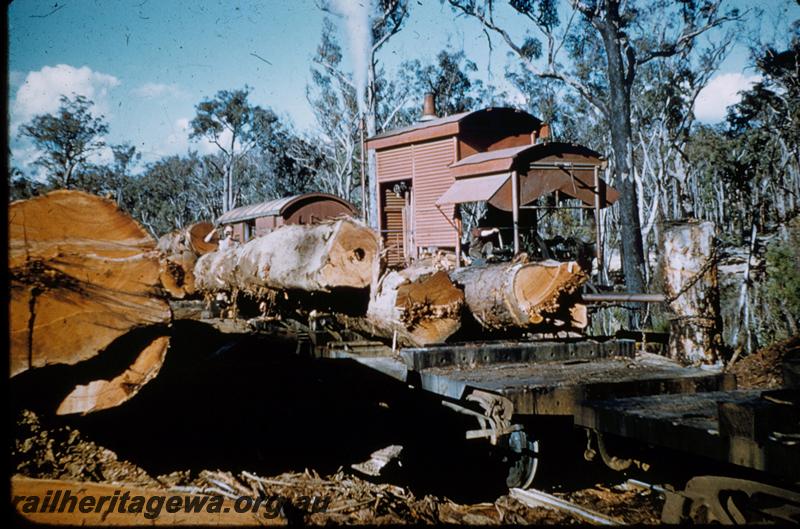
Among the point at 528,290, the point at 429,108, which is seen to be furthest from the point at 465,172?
the point at 528,290

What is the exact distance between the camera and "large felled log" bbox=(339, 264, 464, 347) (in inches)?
226

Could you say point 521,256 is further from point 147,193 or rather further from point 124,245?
point 147,193

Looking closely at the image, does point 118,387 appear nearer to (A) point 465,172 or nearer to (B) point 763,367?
(B) point 763,367

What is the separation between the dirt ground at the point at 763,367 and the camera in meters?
7.22

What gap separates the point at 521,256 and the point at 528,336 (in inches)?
41.4

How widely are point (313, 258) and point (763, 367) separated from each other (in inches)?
228

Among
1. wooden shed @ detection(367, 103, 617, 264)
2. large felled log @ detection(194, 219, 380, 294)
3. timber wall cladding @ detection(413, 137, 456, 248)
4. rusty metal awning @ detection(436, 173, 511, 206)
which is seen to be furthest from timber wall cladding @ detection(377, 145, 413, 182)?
large felled log @ detection(194, 219, 380, 294)

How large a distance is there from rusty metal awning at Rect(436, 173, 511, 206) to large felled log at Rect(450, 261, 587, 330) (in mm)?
9285

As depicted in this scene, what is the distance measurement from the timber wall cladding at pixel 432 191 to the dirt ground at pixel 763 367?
37.7ft

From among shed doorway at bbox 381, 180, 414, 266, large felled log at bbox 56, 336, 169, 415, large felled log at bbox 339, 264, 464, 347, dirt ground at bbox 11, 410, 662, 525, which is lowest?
dirt ground at bbox 11, 410, 662, 525

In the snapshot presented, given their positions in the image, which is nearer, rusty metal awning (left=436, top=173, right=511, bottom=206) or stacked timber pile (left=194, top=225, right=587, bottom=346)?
stacked timber pile (left=194, top=225, right=587, bottom=346)

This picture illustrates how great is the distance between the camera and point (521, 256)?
19.6ft

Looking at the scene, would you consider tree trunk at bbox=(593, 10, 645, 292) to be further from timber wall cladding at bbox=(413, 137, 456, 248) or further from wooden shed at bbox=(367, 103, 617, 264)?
timber wall cladding at bbox=(413, 137, 456, 248)

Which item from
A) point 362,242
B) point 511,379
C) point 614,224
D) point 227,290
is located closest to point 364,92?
point 614,224
